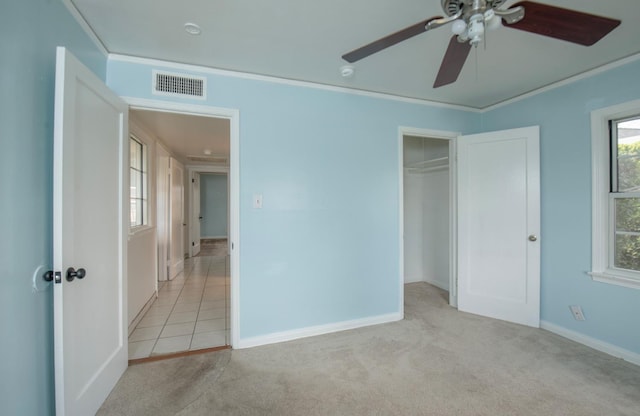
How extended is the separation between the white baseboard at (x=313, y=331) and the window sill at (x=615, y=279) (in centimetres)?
174

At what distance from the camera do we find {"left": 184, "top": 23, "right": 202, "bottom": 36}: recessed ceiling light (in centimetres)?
175

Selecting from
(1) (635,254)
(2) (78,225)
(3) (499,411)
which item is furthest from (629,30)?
(2) (78,225)

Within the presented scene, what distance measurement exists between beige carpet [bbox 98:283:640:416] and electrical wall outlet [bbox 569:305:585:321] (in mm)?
238

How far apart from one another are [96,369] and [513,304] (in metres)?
3.64

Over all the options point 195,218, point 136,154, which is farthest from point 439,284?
point 195,218

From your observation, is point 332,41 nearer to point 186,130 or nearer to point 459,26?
point 459,26

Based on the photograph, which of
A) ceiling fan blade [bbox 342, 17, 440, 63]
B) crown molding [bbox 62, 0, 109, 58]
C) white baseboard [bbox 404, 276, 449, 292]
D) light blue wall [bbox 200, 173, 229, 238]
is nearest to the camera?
ceiling fan blade [bbox 342, 17, 440, 63]

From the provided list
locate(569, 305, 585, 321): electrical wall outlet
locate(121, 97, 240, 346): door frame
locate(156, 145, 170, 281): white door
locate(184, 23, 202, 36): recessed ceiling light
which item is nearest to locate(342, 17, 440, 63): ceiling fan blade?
locate(184, 23, 202, 36): recessed ceiling light

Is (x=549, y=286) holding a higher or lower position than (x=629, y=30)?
lower

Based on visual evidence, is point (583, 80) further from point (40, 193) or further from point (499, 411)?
point (40, 193)

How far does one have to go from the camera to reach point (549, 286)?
8.77 ft

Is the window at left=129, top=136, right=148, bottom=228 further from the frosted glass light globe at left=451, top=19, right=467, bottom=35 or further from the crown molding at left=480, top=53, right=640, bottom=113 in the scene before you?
the crown molding at left=480, top=53, right=640, bottom=113

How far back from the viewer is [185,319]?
9.68 ft

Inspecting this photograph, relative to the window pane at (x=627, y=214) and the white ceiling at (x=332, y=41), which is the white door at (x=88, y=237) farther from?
the window pane at (x=627, y=214)
